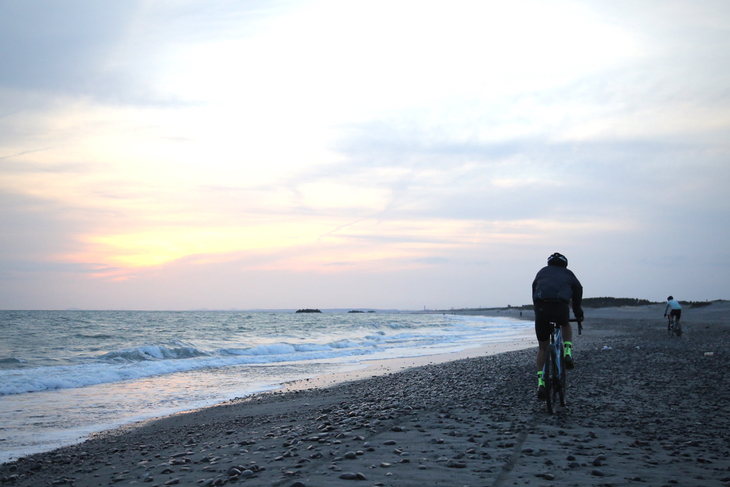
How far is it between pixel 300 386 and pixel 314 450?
27.6ft

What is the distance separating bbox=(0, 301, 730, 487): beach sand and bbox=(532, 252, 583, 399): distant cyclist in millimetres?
1084

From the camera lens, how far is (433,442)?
606 centimetres

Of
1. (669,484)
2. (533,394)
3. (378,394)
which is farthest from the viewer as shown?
(378,394)

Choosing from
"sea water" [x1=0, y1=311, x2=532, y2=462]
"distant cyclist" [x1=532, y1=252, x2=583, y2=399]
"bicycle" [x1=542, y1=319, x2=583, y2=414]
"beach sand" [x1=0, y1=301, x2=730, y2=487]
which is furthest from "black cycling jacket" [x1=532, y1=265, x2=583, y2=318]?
"sea water" [x1=0, y1=311, x2=532, y2=462]

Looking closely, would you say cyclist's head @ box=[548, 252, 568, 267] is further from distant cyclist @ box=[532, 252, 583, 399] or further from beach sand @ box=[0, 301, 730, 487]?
beach sand @ box=[0, 301, 730, 487]

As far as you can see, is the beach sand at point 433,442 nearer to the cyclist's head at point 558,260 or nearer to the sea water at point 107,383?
the sea water at point 107,383

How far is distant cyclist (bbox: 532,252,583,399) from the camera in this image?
7.33 meters

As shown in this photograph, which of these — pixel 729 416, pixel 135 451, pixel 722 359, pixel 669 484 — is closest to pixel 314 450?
pixel 135 451

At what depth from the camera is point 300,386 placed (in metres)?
14.1

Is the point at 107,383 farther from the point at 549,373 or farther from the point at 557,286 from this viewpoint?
the point at 557,286

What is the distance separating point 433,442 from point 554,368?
8.73ft

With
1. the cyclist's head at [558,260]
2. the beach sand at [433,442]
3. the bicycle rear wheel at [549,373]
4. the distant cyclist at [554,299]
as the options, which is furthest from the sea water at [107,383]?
the cyclist's head at [558,260]

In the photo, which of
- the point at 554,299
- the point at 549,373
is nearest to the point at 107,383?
the point at 549,373

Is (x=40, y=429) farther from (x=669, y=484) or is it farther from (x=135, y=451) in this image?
(x=669, y=484)
